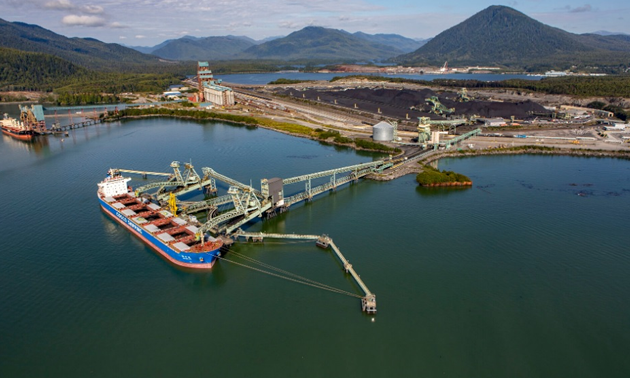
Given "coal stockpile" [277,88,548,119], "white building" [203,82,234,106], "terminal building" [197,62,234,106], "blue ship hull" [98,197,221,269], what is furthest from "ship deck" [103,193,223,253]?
"terminal building" [197,62,234,106]

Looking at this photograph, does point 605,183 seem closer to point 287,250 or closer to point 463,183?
point 463,183

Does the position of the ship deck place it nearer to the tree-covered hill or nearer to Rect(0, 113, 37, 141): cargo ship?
Rect(0, 113, 37, 141): cargo ship

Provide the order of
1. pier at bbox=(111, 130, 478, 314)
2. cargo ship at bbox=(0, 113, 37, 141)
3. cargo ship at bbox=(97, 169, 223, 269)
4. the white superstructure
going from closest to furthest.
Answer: cargo ship at bbox=(97, 169, 223, 269) < pier at bbox=(111, 130, 478, 314) < the white superstructure < cargo ship at bbox=(0, 113, 37, 141)

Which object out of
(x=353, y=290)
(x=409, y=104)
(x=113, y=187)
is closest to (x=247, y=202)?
(x=353, y=290)

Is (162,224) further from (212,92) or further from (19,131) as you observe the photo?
(212,92)

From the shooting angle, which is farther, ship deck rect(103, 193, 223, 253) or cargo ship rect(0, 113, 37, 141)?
cargo ship rect(0, 113, 37, 141)

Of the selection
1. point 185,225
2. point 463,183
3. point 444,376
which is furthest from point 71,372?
point 463,183

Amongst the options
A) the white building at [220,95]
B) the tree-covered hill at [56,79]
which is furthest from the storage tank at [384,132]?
the tree-covered hill at [56,79]

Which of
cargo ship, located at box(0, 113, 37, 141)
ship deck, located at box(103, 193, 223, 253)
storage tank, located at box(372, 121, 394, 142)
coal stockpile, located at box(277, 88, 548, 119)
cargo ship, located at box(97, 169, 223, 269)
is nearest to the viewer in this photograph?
cargo ship, located at box(97, 169, 223, 269)
